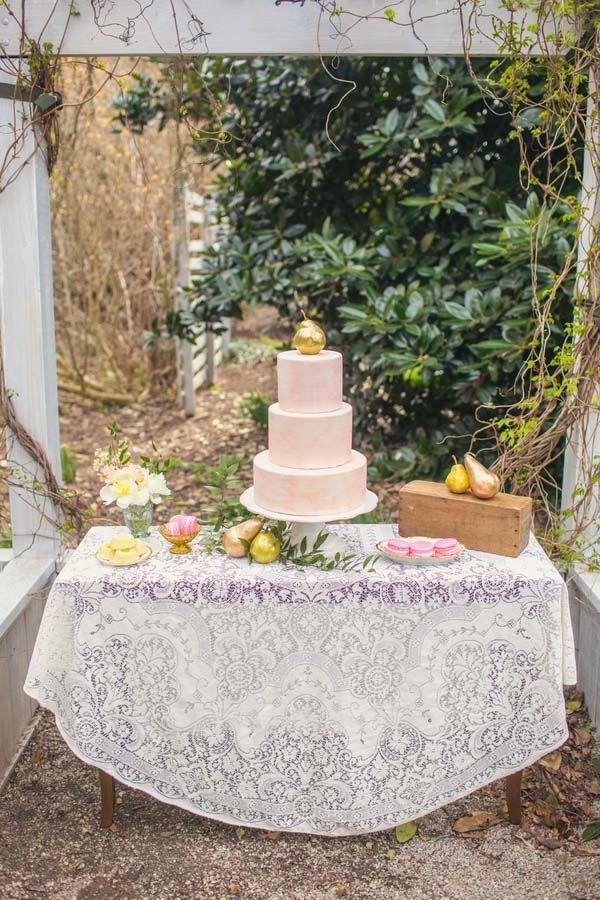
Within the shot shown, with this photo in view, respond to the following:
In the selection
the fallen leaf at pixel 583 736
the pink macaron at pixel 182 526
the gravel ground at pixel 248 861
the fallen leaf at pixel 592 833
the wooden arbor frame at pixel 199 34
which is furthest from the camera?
the fallen leaf at pixel 583 736

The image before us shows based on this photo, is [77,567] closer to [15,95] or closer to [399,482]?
[15,95]

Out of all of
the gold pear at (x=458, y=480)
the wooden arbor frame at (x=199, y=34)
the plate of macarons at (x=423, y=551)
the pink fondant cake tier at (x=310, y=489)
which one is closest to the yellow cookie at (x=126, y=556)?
the pink fondant cake tier at (x=310, y=489)

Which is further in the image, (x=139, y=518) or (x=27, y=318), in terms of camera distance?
(x=27, y=318)

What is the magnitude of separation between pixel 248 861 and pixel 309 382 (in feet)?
4.44

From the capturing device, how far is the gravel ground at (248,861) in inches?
99.9

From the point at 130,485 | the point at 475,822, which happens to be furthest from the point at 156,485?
the point at 475,822

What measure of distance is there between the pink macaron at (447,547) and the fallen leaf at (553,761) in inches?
34.1

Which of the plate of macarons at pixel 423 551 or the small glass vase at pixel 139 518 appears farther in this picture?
the small glass vase at pixel 139 518

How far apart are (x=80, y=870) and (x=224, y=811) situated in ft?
1.38

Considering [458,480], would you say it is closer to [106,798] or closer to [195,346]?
[106,798]

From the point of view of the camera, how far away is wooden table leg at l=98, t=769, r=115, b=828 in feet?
8.94

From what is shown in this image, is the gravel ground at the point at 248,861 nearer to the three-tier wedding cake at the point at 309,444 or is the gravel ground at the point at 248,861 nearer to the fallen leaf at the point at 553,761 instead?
Answer: the fallen leaf at the point at 553,761

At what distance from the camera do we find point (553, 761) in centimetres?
306

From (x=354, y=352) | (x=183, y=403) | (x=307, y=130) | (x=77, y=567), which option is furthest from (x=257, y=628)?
(x=183, y=403)
